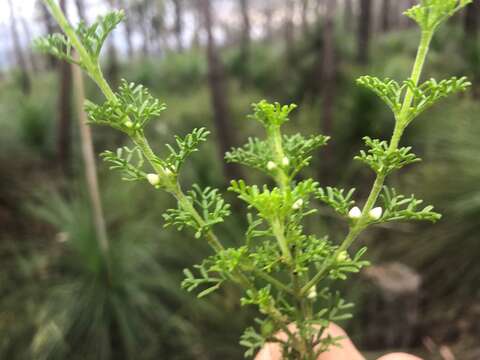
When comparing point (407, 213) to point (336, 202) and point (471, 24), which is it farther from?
point (471, 24)

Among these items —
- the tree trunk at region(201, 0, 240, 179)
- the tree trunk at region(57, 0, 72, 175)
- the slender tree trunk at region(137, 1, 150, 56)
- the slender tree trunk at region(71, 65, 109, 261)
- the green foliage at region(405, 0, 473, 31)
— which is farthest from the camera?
the slender tree trunk at region(137, 1, 150, 56)

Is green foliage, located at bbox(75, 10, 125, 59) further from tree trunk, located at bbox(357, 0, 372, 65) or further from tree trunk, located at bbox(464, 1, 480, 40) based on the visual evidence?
tree trunk, located at bbox(357, 0, 372, 65)

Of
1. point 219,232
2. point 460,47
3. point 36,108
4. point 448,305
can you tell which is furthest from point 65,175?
point 460,47

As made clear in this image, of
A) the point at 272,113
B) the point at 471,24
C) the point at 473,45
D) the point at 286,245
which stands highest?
the point at 272,113

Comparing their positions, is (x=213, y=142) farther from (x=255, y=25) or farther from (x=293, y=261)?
(x=255, y=25)

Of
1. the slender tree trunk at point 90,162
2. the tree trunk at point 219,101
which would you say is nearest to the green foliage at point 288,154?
the slender tree trunk at point 90,162

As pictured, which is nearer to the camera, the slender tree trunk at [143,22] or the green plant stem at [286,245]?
the green plant stem at [286,245]

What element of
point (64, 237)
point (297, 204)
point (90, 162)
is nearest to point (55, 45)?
point (297, 204)

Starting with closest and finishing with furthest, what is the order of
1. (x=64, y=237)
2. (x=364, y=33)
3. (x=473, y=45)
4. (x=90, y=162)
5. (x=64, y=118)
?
(x=90, y=162)
(x=64, y=237)
(x=64, y=118)
(x=473, y=45)
(x=364, y=33)

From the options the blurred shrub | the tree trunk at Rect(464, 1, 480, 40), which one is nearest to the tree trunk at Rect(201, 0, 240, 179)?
the tree trunk at Rect(464, 1, 480, 40)

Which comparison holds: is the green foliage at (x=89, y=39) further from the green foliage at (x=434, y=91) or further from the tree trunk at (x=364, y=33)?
the tree trunk at (x=364, y=33)

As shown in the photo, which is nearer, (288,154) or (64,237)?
(288,154)
